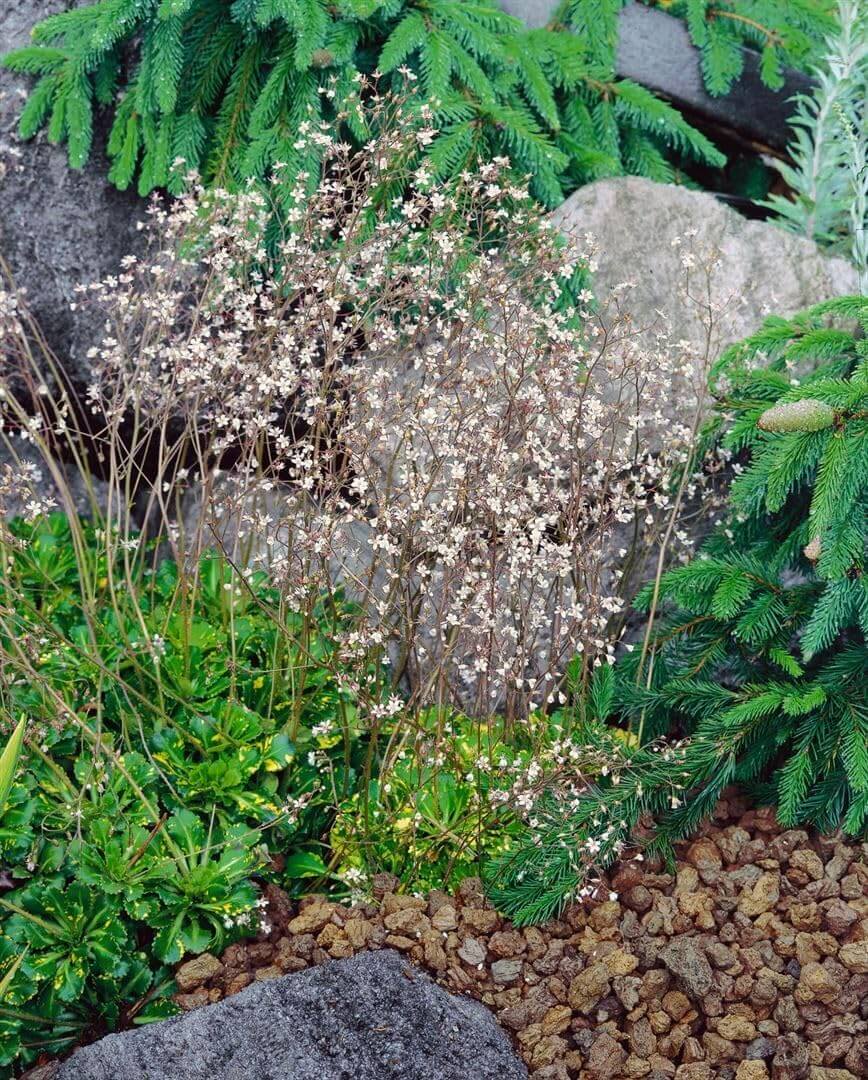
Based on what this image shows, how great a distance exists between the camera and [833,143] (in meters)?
4.48

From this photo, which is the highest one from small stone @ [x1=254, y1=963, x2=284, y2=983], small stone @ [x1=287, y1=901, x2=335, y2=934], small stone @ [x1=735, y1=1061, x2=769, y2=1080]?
small stone @ [x1=287, y1=901, x2=335, y2=934]

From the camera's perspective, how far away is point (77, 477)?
5.03 metres

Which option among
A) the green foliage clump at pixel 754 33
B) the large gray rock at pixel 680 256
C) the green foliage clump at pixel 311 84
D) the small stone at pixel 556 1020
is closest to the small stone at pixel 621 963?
the small stone at pixel 556 1020

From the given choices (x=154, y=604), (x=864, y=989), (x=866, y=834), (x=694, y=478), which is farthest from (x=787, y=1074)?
(x=154, y=604)

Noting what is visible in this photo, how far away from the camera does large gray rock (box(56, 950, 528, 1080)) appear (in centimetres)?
248

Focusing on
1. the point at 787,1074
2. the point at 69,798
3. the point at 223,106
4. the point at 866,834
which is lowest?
the point at 787,1074

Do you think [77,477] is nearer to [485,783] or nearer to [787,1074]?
[485,783]

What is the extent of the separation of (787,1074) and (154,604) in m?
2.35

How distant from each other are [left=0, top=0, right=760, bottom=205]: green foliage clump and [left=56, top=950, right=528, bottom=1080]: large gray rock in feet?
8.52

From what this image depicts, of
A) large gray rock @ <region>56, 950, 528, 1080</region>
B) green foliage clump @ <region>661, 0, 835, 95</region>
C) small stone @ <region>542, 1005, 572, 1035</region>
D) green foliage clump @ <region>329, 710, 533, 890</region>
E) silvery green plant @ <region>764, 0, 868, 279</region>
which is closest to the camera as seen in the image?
large gray rock @ <region>56, 950, 528, 1080</region>

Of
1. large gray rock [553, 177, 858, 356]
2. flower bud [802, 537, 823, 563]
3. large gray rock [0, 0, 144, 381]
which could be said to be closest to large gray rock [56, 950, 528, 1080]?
flower bud [802, 537, 823, 563]

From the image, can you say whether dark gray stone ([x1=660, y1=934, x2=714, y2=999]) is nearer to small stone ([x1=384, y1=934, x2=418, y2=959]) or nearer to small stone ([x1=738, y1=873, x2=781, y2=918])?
small stone ([x1=738, y1=873, x2=781, y2=918])

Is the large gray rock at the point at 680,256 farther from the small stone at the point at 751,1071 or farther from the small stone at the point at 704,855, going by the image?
the small stone at the point at 751,1071

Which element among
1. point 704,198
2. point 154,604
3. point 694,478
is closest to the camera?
point 694,478
